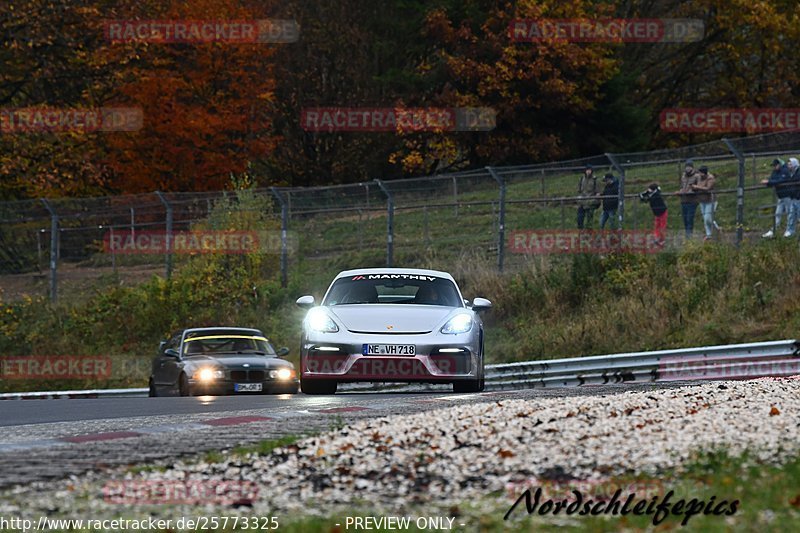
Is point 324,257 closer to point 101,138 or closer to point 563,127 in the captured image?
point 101,138

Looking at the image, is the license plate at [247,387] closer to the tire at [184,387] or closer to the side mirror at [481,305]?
the tire at [184,387]

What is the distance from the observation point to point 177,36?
45875 millimetres

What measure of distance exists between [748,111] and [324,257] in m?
28.7

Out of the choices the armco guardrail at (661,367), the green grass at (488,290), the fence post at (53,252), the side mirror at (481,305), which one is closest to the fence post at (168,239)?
the green grass at (488,290)

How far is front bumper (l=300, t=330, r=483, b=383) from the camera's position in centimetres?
1576

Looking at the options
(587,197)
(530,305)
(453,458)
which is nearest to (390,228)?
(530,305)

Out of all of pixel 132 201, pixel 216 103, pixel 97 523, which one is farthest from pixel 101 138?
pixel 97 523

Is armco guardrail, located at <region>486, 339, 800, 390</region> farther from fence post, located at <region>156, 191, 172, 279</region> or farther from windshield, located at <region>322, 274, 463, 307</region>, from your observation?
fence post, located at <region>156, 191, 172, 279</region>

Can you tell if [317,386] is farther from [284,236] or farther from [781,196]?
[284,236]

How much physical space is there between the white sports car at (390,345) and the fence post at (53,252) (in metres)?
18.0

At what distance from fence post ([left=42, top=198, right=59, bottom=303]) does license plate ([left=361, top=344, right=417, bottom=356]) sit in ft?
61.2

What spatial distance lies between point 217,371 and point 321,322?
15.5ft

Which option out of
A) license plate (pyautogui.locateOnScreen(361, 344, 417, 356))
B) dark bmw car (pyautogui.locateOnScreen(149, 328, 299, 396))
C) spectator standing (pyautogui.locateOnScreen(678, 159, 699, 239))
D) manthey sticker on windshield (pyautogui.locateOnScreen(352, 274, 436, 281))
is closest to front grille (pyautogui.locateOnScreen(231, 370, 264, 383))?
dark bmw car (pyautogui.locateOnScreen(149, 328, 299, 396))

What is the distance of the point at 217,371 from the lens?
2056 cm
